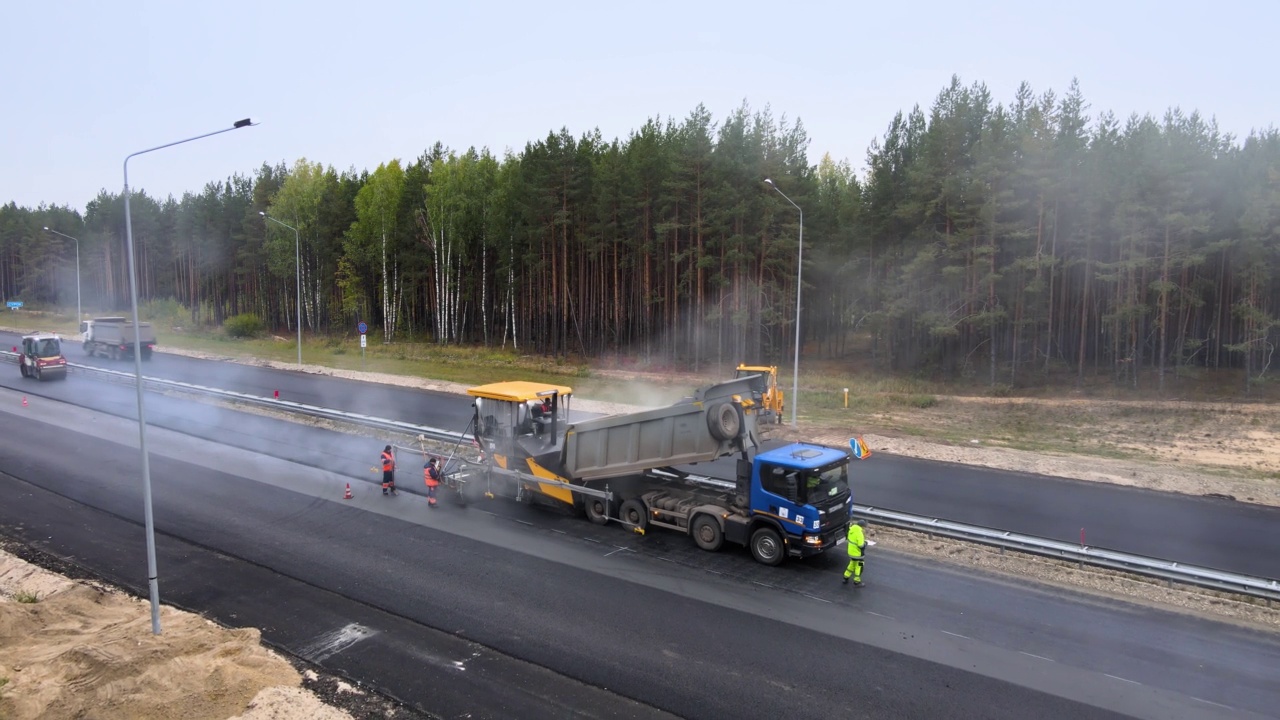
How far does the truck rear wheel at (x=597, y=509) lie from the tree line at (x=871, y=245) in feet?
90.6

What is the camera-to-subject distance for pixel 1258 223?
36.7 meters

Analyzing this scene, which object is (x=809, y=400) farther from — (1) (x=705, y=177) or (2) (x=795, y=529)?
(2) (x=795, y=529)

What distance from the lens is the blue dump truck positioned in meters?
13.4

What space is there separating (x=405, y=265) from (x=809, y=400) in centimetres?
3917

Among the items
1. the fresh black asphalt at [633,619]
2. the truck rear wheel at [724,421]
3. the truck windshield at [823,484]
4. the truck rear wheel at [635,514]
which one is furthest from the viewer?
the truck rear wheel at [635,514]

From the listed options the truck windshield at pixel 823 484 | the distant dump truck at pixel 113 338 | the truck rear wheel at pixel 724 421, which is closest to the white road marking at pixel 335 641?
the truck rear wheel at pixel 724 421

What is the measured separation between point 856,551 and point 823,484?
4.83 ft

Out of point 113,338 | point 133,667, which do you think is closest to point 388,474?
point 133,667

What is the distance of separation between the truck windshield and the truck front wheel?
97cm

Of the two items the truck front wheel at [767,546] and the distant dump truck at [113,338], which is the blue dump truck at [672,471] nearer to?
the truck front wheel at [767,546]

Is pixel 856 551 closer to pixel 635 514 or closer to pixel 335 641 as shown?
pixel 635 514

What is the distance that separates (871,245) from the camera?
46.7 metres

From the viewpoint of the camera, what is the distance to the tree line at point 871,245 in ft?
123

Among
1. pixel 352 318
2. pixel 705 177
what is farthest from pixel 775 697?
pixel 352 318
